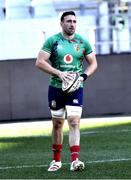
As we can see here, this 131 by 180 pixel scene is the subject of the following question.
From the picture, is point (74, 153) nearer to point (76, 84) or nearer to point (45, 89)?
point (76, 84)

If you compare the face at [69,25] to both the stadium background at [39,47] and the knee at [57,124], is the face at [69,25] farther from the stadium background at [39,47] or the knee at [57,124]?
the stadium background at [39,47]

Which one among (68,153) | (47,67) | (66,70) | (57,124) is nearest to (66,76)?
(66,70)

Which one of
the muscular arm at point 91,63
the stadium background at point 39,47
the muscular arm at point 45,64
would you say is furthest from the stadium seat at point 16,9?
the muscular arm at point 45,64

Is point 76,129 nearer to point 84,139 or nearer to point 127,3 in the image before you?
point 84,139

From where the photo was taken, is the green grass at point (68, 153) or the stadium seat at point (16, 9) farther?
the stadium seat at point (16, 9)

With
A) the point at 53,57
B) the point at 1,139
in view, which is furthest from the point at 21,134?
the point at 53,57

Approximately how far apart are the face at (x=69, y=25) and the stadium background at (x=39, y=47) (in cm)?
1145

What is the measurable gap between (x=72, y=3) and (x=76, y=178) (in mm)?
16173

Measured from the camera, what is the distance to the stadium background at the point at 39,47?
20812 mm

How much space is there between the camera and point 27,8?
2442 cm

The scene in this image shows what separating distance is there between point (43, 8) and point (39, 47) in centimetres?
269

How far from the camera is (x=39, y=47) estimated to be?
858 inches

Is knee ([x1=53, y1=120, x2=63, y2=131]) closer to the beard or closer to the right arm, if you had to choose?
the right arm

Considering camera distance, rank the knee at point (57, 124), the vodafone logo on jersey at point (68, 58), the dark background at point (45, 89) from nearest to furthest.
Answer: the vodafone logo on jersey at point (68, 58) < the knee at point (57, 124) < the dark background at point (45, 89)
